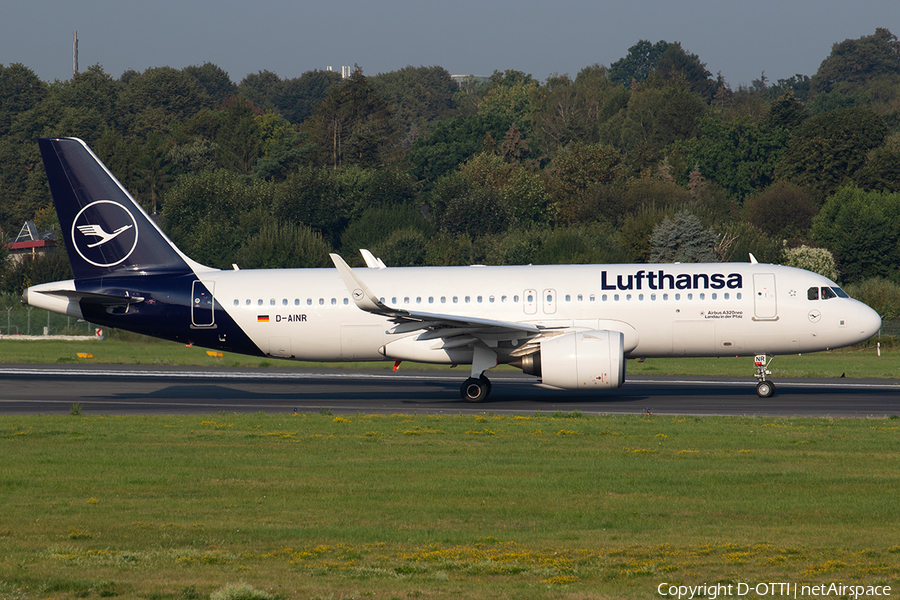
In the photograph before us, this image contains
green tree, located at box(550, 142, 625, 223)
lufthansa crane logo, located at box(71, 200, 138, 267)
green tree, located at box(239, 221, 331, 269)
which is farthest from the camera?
green tree, located at box(550, 142, 625, 223)

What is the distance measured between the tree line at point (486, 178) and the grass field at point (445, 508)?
174ft

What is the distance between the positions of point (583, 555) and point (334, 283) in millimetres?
20594

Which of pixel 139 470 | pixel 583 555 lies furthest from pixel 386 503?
pixel 139 470

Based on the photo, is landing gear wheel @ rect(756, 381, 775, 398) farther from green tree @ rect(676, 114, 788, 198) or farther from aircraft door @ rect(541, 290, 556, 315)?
Result: green tree @ rect(676, 114, 788, 198)

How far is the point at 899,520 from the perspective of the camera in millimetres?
13383

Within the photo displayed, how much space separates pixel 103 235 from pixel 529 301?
45.0ft

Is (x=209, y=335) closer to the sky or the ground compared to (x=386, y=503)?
closer to the sky

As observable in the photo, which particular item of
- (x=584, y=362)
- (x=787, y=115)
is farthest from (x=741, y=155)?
(x=584, y=362)

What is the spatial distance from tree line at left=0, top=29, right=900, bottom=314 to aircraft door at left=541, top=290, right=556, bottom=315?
4296cm

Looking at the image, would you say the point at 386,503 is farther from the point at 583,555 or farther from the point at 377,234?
the point at 377,234

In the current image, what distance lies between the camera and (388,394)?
32969mm

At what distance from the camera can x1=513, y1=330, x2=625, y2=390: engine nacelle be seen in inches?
1104

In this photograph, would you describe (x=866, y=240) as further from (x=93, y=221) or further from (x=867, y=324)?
(x=93, y=221)

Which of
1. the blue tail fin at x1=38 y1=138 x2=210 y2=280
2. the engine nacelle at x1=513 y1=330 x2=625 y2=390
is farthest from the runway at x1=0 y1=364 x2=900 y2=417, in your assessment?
the blue tail fin at x1=38 y1=138 x2=210 y2=280
